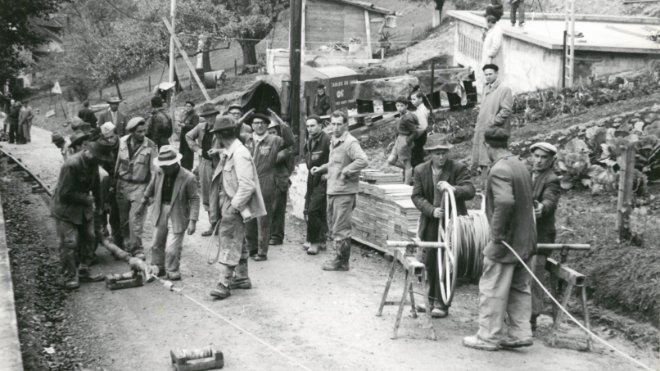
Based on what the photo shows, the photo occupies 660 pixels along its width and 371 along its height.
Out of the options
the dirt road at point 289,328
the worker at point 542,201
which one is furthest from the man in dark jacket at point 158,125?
the worker at point 542,201

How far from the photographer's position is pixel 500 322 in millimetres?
8406

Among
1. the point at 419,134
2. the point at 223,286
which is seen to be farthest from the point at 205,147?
the point at 223,286

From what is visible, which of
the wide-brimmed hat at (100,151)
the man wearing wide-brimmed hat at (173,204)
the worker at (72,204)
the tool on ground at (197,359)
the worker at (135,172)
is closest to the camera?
the tool on ground at (197,359)

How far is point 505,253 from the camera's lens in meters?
8.31

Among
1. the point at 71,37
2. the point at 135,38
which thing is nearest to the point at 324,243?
the point at 135,38

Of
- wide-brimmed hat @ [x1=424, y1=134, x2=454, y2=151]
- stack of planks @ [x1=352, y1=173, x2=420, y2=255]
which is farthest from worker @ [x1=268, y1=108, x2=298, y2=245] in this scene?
wide-brimmed hat @ [x1=424, y1=134, x2=454, y2=151]

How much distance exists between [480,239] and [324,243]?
4.43m

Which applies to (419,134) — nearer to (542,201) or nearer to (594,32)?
(542,201)

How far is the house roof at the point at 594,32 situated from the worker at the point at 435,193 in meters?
11.9

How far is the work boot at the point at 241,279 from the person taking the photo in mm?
10766

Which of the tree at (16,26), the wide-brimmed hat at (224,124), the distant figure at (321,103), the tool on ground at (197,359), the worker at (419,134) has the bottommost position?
the tool on ground at (197,359)

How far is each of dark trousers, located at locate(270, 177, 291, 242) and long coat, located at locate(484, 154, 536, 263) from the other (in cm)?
506

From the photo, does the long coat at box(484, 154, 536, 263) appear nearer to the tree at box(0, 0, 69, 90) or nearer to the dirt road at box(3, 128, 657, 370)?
the dirt road at box(3, 128, 657, 370)

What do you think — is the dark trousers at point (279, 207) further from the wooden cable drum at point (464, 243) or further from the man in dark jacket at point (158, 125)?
the wooden cable drum at point (464, 243)
